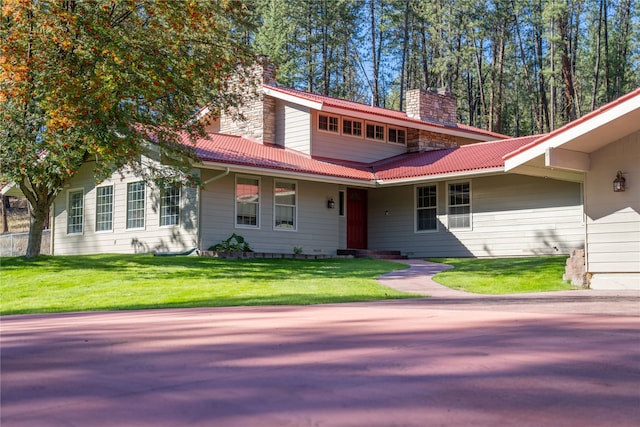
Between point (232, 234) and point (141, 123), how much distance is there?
404cm

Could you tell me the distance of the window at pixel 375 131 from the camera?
25.2 m

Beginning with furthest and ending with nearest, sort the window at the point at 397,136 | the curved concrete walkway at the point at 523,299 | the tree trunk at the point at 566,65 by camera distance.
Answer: the tree trunk at the point at 566,65
the window at the point at 397,136
the curved concrete walkway at the point at 523,299

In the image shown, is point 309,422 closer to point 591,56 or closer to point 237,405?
point 237,405

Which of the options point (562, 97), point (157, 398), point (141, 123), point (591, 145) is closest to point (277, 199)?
point (141, 123)

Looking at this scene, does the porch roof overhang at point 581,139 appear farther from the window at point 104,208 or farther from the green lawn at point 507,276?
the window at point 104,208

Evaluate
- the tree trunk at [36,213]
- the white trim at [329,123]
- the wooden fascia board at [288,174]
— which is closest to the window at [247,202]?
the wooden fascia board at [288,174]

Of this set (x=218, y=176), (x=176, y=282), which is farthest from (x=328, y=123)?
(x=176, y=282)

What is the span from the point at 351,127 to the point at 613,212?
1279 centimetres

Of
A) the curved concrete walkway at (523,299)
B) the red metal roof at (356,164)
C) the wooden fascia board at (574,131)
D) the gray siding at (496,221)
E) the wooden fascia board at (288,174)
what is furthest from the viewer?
the red metal roof at (356,164)

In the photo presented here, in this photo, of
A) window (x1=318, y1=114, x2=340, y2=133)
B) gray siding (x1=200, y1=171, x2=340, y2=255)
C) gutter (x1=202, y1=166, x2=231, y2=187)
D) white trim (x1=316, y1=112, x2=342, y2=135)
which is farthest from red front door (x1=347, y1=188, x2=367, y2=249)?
gutter (x1=202, y1=166, x2=231, y2=187)

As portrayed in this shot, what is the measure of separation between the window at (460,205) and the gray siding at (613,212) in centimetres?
858

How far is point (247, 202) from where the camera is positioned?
21094 mm

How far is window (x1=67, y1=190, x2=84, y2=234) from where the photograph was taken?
79.4ft

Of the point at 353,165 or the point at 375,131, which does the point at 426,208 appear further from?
the point at 375,131
